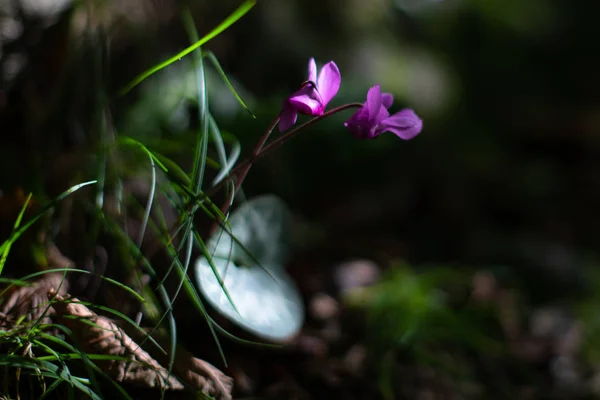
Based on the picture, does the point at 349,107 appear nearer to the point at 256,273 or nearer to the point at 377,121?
the point at 377,121

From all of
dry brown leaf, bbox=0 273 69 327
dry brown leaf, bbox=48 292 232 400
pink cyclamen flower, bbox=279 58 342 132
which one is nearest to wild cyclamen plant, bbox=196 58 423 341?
pink cyclamen flower, bbox=279 58 342 132

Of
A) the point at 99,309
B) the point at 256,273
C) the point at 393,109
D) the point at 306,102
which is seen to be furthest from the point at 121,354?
the point at 393,109

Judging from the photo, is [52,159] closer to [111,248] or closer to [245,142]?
[111,248]

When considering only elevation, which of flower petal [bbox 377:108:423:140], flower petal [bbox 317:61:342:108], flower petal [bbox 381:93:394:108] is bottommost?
flower petal [bbox 377:108:423:140]

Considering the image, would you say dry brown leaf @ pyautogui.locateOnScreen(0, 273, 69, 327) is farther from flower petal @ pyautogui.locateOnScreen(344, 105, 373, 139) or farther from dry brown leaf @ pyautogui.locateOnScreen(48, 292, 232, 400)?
flower petal @ pyautogui.locateOnScreen(344, 105, 373, 139)

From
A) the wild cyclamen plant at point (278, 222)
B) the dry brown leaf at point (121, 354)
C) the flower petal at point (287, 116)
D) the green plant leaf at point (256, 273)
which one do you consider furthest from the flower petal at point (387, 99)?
the dry brown leaf at point (121, 354)

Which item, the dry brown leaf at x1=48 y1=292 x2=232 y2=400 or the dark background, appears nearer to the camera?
the dry brown leaf at x1=48 y1=292 x2=232 y2=400

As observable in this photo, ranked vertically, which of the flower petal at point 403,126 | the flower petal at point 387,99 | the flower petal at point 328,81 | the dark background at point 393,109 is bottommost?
the dark background at point 393,109

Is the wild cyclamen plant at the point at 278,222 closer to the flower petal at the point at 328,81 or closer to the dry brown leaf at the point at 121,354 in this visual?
the flower petal at the point at 328,81
